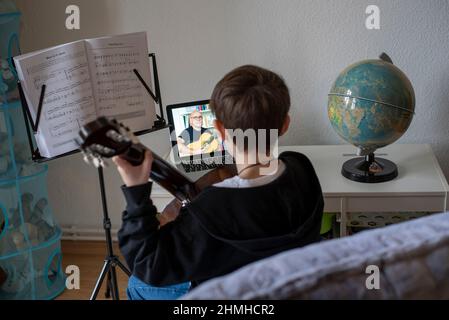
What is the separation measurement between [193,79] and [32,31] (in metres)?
0.79

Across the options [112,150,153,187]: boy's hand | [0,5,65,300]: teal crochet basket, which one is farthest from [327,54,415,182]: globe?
[0,5,65,300]: teal crochet basket

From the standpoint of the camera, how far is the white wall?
2.17 m

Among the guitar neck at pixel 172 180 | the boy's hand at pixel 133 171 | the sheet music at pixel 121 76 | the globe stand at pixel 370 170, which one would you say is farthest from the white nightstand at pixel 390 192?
the boy's hand at pixel 133 171

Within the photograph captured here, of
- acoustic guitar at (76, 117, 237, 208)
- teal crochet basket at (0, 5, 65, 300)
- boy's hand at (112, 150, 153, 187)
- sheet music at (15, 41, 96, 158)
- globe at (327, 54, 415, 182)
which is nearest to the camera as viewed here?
acoustic guitar at (76, 117, 237, 208)

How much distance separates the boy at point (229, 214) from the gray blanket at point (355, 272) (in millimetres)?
474

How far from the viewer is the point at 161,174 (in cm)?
149

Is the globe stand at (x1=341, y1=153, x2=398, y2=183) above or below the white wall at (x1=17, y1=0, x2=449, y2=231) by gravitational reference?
below

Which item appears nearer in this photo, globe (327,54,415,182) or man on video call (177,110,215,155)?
globe (327,54,415,182)

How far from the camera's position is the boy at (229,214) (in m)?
1.19

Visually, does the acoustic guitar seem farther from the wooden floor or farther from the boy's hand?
the wooden floor

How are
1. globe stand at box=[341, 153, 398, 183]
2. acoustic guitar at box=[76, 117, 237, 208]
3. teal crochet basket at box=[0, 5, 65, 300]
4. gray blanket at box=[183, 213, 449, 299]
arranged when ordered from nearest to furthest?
gray blanket at box=[183, 213, 449, 299] < acoustic guitar at box=[76, 117, 237, 208] < globe stand at box=[341, 153, 398, 183] < teal crochet basket at box=[0, 5, 65, 300]

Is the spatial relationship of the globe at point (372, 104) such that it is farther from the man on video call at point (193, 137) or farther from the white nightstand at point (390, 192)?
the man on video call at point (193, 137)

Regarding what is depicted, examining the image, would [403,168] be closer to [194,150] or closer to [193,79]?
[194,150]

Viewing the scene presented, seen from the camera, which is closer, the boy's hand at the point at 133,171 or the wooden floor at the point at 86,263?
the boy's hand at the point at 133,171
